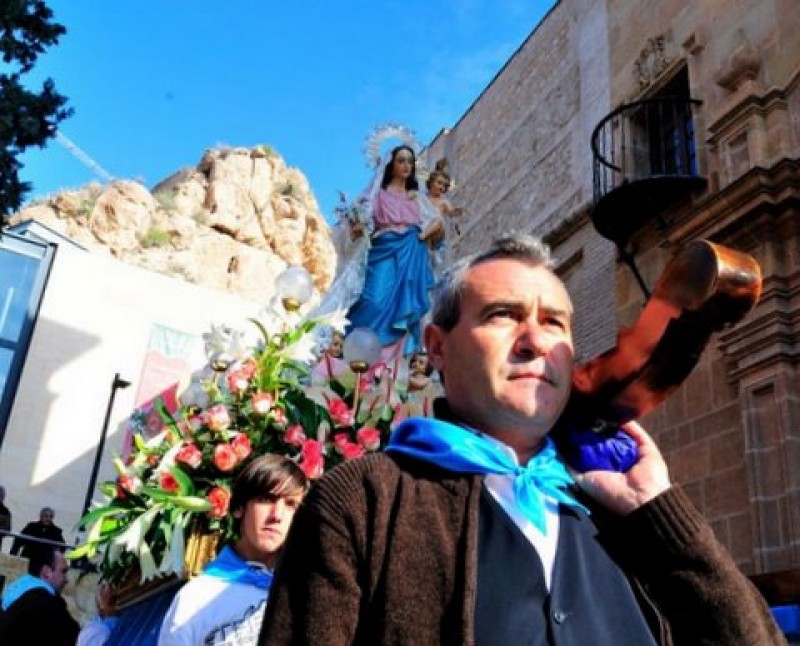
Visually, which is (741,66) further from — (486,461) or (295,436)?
(486,461)

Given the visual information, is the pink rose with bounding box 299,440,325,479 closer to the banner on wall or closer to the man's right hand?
the man's right hand

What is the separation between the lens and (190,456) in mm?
3662

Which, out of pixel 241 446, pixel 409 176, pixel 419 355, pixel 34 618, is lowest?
pixel 34 618

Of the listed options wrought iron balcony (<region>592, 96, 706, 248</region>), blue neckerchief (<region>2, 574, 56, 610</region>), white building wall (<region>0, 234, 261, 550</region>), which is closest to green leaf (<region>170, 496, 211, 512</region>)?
blue neckerchief (<region>2, 574, 56, 610</region>)

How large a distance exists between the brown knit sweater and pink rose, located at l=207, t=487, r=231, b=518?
7.20 ft

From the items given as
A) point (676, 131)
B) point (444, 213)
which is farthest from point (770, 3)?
point (444, 213)

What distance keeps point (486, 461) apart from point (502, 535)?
13 cm

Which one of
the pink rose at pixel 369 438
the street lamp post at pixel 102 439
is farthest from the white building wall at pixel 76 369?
the pink rose at pixel 369 438

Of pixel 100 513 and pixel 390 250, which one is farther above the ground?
pixel 390 250

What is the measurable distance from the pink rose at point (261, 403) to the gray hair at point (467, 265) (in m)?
2.13

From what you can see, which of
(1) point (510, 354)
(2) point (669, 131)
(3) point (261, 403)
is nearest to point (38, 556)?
(3) point (261, 403)

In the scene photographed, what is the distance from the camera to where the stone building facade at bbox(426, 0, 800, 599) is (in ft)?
25.0

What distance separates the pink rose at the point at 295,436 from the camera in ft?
12.1

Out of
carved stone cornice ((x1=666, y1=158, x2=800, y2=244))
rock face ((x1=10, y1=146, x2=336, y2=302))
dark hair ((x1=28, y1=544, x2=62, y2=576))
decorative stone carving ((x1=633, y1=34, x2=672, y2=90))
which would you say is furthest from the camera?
rock face ((x1=10, y1=146, x2=336, y2=302))
